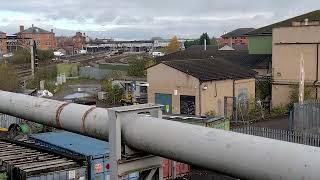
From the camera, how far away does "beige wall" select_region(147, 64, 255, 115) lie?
26438 mm

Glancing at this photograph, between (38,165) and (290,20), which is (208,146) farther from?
(290,20)

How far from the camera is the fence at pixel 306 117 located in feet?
74.5

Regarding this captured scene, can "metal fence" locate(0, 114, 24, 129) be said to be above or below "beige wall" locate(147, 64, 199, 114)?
below

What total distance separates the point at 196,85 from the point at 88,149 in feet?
44.3

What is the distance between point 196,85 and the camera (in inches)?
1035

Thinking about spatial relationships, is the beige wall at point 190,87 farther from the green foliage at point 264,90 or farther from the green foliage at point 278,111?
the green foliage at point 264,90

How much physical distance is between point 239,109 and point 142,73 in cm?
2073

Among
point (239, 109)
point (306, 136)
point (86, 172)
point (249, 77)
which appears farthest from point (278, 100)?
point (86, 172)

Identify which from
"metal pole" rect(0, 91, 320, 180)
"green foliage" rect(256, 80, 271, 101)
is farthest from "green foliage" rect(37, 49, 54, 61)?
"metal pole" rect(0, 91, 320, 180)

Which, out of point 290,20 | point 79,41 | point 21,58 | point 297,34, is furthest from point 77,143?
point 79,41

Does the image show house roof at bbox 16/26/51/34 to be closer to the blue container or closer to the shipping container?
the blue container

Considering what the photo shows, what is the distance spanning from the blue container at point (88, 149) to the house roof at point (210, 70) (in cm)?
1215

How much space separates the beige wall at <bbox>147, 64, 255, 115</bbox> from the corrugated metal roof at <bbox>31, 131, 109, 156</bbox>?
457 inches

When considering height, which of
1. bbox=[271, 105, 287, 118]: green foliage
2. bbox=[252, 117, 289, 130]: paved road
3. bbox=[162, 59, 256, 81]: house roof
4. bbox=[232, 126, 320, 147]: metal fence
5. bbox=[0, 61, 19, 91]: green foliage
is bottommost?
bbox=[252, 117, 289, 130]: paved road
